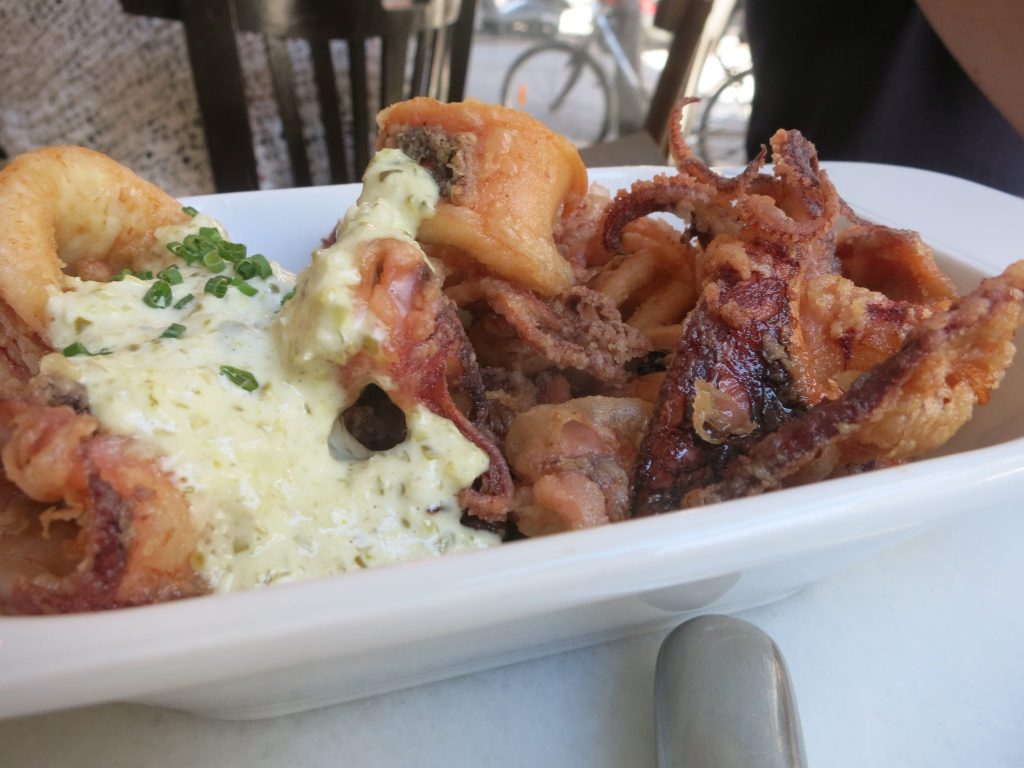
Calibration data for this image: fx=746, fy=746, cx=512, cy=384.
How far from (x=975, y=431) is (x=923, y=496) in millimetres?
367

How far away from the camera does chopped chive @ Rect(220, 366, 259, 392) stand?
0.79 meters

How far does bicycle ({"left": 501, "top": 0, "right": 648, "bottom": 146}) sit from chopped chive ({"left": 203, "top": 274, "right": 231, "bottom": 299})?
5114mm

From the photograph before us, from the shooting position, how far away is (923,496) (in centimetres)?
69

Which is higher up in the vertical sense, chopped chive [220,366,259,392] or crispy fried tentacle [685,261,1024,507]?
crispy fried tentacle [685,261,1024,507]

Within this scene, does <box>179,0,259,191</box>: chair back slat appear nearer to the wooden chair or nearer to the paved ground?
the wooden chair

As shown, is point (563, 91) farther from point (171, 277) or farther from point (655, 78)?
point (171, 277)

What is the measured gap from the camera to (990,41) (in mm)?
1568

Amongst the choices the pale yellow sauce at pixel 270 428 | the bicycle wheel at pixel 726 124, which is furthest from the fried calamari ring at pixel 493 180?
the bicycle wheel at pixel 726 124

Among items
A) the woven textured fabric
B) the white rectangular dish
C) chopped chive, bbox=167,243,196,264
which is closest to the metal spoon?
the white rectangular dish

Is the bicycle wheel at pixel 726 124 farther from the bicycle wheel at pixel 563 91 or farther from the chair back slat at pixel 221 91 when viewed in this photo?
the chair back slat at pixel 221 91

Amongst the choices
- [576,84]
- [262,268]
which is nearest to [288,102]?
[262,268]

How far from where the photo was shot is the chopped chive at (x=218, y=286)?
90 cm

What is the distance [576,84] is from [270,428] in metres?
6.58

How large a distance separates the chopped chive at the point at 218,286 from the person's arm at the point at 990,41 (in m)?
1.61
